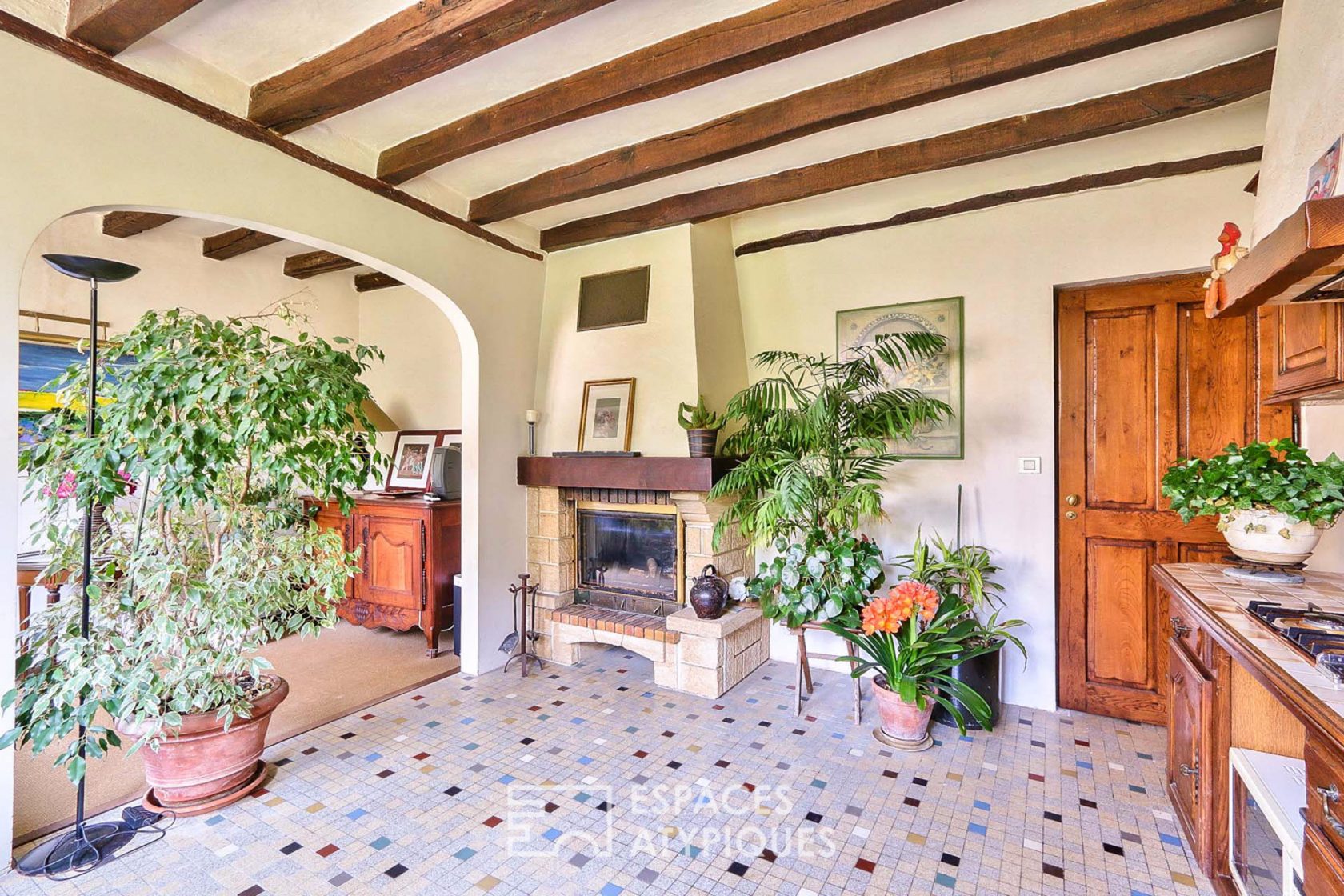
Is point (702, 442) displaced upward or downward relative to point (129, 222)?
downward

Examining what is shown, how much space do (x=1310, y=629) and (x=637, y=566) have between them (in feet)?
9.33

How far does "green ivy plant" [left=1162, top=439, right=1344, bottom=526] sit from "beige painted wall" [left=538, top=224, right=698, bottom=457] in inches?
83.5

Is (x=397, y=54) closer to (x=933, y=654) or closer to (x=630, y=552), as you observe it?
(x=630, y=552)

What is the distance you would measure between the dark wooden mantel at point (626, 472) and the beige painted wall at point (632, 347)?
0.58 ft

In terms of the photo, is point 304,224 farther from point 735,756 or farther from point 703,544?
point 735,756

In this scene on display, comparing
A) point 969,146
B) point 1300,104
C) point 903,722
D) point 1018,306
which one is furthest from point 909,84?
point 903,722

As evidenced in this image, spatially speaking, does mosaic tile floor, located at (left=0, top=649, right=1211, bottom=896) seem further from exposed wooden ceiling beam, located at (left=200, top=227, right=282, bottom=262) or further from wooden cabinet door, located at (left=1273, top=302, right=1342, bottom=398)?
exposed wooden ceiling beam, located at (left=200, top=227, right=282, bottom=262)

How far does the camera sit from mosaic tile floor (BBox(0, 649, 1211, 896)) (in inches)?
71.7

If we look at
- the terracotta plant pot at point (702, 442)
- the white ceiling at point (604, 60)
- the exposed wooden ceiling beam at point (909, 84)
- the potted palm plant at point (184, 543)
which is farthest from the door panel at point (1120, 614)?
the potted palm plant at point (184, 543)

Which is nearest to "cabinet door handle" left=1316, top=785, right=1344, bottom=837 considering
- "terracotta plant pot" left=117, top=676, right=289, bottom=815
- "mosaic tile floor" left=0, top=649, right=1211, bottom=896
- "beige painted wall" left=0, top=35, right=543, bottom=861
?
"mosaic tile floor" left=0, top=649, right=1211, bottom=896

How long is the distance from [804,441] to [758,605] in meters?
1.09

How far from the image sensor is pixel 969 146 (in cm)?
266

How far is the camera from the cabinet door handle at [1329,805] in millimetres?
1043

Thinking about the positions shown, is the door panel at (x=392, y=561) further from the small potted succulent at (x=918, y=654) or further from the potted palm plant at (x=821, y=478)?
the small potted succulent at (x=918, y=654)
